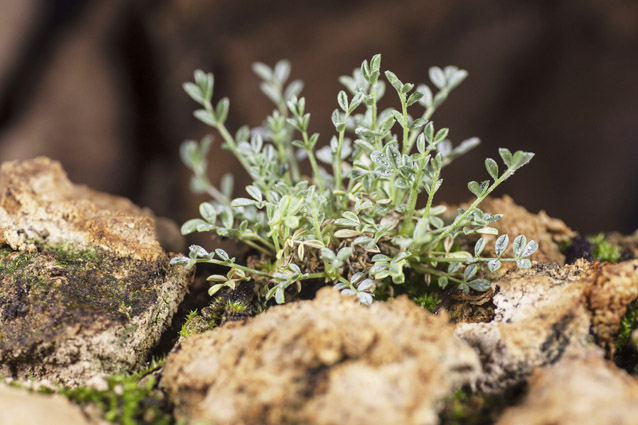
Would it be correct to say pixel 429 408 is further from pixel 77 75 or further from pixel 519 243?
pixel 77 75

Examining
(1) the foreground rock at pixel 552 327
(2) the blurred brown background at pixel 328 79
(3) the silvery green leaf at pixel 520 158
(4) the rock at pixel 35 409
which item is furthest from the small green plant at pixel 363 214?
(2) the blurred brown background at pixel 328 79

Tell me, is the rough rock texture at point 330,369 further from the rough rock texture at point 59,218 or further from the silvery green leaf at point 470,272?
the rough rock texture at point 59,218

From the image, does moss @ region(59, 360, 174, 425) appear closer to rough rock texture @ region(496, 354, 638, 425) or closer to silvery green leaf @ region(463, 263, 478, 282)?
rough rock texture @ region(496, 354, 638, 425)

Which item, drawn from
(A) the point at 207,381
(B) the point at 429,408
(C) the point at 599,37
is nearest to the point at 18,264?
(A) the point at 207,381

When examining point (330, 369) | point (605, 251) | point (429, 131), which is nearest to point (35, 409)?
point (330, 369)

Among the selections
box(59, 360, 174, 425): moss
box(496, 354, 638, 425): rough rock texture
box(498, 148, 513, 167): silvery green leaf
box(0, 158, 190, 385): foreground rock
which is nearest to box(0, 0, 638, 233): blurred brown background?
box(0, 158, 190, 385): foreground rock

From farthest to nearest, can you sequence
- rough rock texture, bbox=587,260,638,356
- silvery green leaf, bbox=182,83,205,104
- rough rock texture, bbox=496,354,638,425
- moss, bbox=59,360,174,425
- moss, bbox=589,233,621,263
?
moss, bbox=589,233,621,263, silvery green leaf, bbox=182,83,205,104, rough rock texture, bbox=587,260,638,356, moss, bbox=59,360,174,425, rough rock texture, bbox=496,354,638,425
